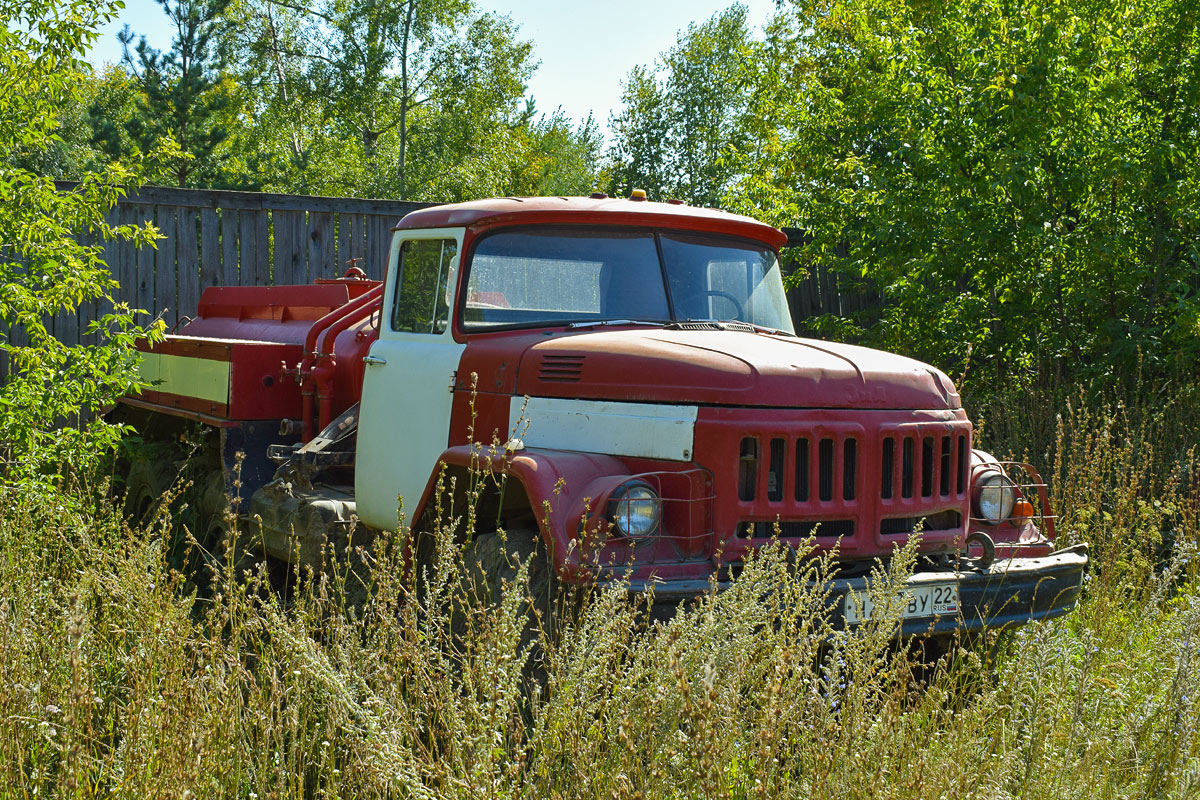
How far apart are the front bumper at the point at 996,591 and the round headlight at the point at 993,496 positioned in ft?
0.96

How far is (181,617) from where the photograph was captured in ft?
11.3

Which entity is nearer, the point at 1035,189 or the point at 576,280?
the point at 576,280

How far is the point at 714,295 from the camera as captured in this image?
5.44 m

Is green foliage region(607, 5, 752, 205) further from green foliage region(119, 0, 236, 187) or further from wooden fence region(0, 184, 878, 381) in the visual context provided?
wooden fence region(0, 184, 878, 381)

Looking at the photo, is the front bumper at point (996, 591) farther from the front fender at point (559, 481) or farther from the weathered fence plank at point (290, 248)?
the weathered fence plank at point (290, 248)

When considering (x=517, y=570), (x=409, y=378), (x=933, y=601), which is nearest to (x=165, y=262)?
(x=409, y=378)

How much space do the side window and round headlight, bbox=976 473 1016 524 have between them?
267cm

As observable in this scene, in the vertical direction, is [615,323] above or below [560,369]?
above

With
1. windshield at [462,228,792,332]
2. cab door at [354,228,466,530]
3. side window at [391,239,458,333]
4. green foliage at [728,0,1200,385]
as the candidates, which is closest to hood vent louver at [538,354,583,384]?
windshield at [462,228,792,332]

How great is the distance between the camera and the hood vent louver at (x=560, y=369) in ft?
15.1

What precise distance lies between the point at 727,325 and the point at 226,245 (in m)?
6.44

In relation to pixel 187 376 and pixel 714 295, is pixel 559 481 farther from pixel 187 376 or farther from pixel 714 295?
pixel 187 376

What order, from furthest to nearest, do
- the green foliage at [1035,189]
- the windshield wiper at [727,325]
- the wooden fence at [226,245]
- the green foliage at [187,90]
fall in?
the green foliage at [187,90]
the wooden fence at [226,245]
the green foliage at [1035,189]
the windshield wiper at [727,325]

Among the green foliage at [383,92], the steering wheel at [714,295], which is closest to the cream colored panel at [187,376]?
the steering wheel at [714,295]
